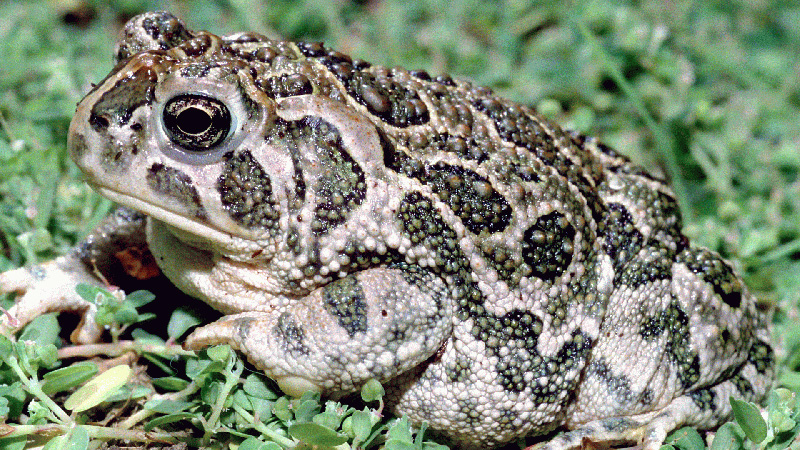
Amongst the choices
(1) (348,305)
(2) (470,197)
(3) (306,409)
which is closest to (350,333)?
(1) (348,305)

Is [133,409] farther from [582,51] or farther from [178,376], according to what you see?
[582,51]

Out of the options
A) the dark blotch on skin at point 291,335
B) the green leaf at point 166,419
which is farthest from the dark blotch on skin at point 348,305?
the green leaf at point 166,419

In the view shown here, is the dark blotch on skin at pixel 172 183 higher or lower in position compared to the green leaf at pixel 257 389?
higher

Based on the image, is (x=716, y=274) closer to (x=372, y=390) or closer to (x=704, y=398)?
(x=704, y=398)

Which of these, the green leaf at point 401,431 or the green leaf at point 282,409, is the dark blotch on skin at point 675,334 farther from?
the green leaf at point 282,409

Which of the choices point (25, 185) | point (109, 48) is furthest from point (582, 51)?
point (25, 185)
